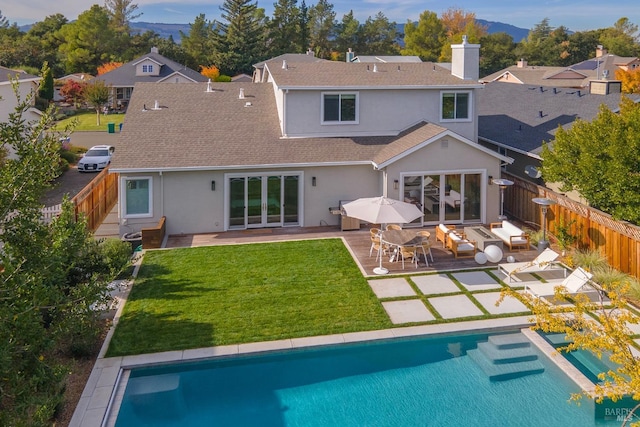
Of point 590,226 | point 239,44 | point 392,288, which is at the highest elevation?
point 239,44

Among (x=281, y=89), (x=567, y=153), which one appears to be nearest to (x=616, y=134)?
(x=567, y=153)

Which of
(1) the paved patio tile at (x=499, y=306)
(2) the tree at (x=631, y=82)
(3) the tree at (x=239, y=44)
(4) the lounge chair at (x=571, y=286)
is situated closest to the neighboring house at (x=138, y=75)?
(3) the tree at (x=239, y=44)

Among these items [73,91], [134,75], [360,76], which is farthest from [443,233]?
[73,91]

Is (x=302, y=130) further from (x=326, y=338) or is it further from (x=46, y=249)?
(x=46, y=249)

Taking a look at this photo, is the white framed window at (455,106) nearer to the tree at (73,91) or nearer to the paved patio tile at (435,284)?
the paved patio tile at (435,284)

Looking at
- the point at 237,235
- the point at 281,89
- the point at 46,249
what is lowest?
the point at 237,235

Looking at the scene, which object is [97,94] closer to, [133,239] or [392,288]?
[133,239]
